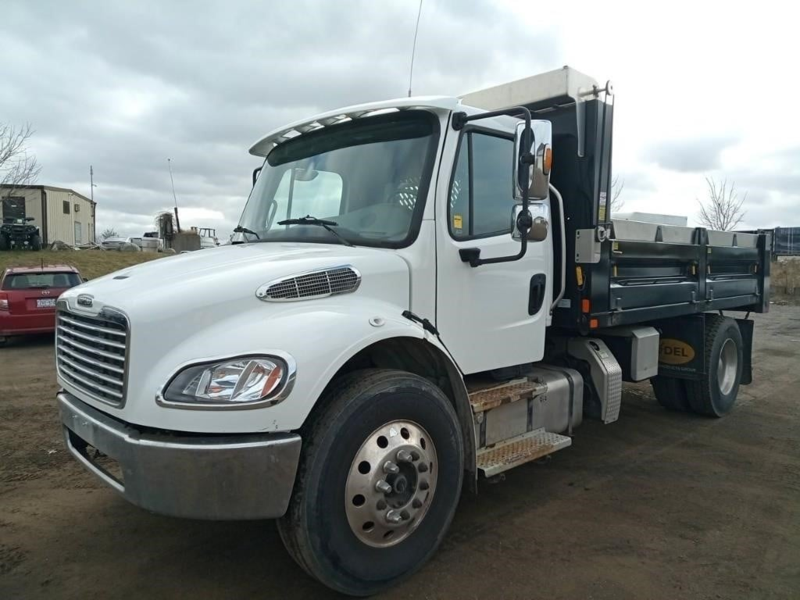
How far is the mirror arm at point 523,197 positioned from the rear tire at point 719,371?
3891 mm

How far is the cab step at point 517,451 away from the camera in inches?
146

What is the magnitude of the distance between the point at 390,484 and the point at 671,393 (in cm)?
501

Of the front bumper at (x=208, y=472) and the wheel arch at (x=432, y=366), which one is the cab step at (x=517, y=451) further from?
the front bumper at (x=208, y=472)

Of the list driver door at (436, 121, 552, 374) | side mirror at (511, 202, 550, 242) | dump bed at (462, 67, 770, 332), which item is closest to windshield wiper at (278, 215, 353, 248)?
driver door at (436, 121, 552, 374)

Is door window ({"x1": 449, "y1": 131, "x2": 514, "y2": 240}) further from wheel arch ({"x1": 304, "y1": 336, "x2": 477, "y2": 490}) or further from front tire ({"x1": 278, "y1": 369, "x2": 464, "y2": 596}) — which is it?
front tire ({"x1": 278, "y1": 369, "x2": 464, "y2": 596})

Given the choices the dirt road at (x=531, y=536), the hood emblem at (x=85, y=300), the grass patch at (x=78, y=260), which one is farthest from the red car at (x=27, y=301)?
the grass patch at (x=78, y=260)

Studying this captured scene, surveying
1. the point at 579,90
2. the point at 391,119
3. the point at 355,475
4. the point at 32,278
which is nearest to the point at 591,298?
the point at 579,90

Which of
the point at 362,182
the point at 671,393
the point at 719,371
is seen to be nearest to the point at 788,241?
the point at 719,371

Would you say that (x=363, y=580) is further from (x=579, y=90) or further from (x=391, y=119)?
(x=579, y=90)

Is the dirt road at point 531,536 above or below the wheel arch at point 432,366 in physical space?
below

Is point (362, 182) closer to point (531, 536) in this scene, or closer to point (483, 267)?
point (483, 267)

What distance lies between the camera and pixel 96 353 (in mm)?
3006

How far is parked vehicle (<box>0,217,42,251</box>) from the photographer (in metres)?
27.1

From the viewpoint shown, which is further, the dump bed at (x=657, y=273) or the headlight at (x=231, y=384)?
the dump bed at (x=657, y=273)
